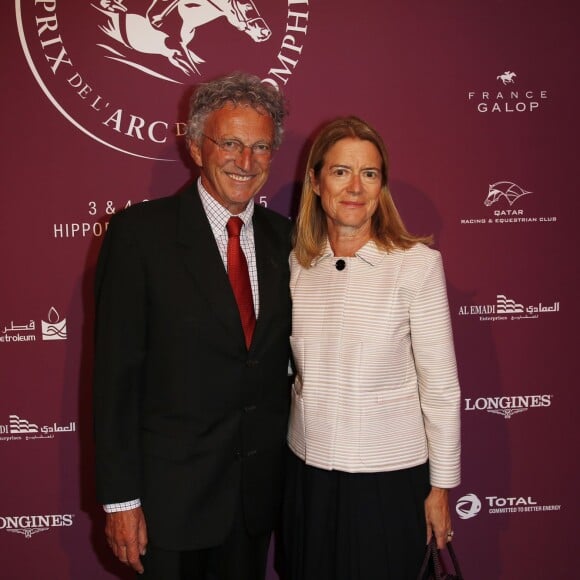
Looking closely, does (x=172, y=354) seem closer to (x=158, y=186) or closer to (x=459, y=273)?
(x=158, y=186)

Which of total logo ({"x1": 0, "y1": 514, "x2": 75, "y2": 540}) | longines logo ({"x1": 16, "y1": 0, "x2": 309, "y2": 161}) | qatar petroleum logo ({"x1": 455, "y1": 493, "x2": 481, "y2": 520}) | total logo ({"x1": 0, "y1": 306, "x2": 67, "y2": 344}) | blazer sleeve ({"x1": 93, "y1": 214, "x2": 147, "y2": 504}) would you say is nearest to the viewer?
blazer sleeve ({"x1": 93, "y1": 214, "x2": 147, "y2": 504})

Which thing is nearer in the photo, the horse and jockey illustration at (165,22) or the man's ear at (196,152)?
the man's ear at (196,152)

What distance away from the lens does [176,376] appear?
1.89 m

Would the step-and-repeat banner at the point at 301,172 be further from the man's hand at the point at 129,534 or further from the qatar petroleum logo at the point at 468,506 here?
the man's hand at the point at 129,534

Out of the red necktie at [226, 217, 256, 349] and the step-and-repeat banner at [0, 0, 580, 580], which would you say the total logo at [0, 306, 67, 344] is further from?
the red necktie at [226, 217, 256, 349]

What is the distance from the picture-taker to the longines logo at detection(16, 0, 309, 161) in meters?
2.49

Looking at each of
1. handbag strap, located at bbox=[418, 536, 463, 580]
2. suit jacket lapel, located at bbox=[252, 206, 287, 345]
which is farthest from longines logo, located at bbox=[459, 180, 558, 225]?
handbag strap, located at bbox=[418, 536, 463, 580]

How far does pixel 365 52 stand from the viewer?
259 cm

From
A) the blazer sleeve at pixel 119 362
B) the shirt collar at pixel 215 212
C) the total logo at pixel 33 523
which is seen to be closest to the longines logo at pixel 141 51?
the shirt collar at pixel 215 212

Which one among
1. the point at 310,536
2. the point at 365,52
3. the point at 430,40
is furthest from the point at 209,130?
the point at 310,536

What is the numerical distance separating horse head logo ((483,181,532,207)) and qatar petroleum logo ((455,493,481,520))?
53.2 inches

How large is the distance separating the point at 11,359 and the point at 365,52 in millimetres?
1993

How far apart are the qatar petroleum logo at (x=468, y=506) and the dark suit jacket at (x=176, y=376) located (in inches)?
50.8

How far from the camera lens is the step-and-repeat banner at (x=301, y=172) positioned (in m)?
2.53
